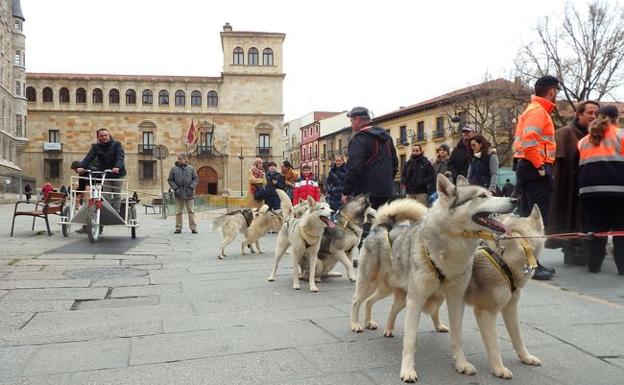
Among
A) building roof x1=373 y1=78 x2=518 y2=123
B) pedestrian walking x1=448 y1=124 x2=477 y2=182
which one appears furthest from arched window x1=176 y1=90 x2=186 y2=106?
pedestrian walking x1=448 y1=124 x2=477 y2=182

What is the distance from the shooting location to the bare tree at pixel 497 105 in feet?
112

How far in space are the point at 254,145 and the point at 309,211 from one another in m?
52.8

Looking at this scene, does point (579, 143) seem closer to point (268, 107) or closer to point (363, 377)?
point (363, 377)

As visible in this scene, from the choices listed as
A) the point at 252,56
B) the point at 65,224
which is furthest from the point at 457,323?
the point at 252,56

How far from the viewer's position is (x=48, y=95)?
191 feet

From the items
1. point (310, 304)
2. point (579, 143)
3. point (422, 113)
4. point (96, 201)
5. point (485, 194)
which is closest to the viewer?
point (485, 194)

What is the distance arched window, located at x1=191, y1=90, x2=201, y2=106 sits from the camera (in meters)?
58.7

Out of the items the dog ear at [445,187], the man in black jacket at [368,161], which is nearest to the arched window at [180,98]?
the man in black jacket at [368,161]

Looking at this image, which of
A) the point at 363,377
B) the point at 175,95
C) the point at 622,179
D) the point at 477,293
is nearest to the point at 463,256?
the point at 477,293

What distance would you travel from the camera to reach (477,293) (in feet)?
10.8

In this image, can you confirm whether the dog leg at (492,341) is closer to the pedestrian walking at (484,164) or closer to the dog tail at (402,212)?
the dog tail at (402,212)

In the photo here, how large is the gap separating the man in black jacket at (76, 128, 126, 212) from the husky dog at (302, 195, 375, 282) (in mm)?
6304

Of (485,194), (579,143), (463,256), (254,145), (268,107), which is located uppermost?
A: (268,107)

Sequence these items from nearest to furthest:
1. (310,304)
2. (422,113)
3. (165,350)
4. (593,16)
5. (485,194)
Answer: (485,194) → (165,350) → (310,304) → (593,16) → (422,113)
